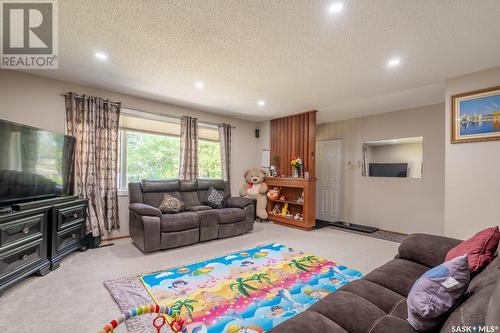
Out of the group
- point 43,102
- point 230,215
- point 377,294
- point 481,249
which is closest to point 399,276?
point 377,294

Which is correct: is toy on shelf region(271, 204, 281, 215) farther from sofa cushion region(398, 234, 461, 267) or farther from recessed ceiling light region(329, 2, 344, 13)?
recessed ceiling light region(329, 2, 344, 13)

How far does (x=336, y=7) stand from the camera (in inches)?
72.0

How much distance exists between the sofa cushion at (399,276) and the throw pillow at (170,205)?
3083mm

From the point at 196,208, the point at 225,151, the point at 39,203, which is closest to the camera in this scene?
the point at 39,203

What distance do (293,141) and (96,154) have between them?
12.8ft

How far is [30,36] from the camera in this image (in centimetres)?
232

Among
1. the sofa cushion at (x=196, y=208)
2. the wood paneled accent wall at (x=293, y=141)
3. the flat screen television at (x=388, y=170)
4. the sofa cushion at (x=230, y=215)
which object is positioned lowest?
the sofa cushion at (x=230, y=215)

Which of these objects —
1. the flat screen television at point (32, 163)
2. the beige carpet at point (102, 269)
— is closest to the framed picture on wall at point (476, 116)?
the beige carpet at point (102, 269)

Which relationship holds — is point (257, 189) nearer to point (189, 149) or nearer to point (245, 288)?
point (189, 149)

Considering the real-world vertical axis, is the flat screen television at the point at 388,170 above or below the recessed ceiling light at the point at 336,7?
below

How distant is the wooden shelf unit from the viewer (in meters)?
4.74

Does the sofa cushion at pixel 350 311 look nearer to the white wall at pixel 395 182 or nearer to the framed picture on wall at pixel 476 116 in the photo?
the framed picture on wall at pixel 476 116

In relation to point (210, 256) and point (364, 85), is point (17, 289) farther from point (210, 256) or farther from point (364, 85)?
point (364, 85)

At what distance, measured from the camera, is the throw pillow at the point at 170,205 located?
386cm
